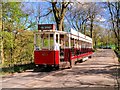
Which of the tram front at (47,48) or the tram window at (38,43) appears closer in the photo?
the tram front at (47,48)

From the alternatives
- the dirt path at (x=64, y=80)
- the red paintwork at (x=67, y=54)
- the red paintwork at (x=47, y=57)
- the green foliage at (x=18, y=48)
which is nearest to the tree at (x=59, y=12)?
the green foliage at (x=18, y=48)

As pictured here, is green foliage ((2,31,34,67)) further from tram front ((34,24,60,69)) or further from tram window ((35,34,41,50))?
tram front ((34,24,60,69))

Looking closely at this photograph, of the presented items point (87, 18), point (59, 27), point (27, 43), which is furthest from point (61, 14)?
point (87, 18)

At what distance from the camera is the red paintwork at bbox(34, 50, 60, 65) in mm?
19891

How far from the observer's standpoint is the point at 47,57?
20.0 metres

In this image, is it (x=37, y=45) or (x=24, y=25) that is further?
(x=24, y=25)

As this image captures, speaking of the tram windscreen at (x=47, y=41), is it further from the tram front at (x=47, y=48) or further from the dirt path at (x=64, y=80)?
the dirt path at (x=64, y=80)

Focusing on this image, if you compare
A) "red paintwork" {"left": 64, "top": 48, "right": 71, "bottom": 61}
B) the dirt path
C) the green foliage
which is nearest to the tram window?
the green foliage

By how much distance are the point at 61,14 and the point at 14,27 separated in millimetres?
9117

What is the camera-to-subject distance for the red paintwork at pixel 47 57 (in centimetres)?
1989

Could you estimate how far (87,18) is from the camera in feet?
200

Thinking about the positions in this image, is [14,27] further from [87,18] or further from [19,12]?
[87,18]

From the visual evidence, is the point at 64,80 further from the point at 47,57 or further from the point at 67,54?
the point at 67,54

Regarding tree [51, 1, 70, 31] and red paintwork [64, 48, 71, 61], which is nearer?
red paintwork [64, 48, 71, 61]
